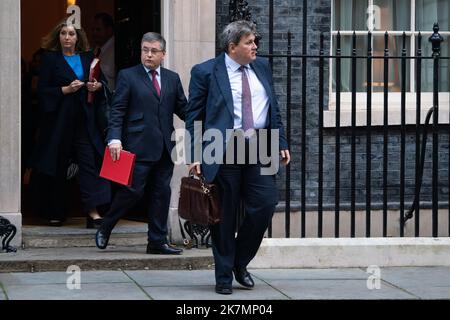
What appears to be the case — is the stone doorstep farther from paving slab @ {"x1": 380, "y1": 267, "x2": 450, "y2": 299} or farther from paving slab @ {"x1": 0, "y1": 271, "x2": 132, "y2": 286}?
paving slab @ {"x1": 0, "y1": 271, "x2": 132, "y2": 286}

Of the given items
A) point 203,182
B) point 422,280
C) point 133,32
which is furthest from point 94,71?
point 422,280

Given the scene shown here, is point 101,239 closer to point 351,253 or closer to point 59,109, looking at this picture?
point 59,109

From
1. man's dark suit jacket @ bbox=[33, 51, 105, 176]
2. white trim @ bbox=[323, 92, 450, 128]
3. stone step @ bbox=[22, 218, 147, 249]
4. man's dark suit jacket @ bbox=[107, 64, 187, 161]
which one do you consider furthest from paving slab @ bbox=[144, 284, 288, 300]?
white trim @ bbox=[323, 92, 450, 128]

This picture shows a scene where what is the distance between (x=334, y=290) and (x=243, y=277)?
0.69 metres

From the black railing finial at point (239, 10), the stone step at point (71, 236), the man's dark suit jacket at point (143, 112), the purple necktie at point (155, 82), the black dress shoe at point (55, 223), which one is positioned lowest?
the stone step at point (71, 236)

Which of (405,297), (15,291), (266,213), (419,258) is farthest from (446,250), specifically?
(15,291)

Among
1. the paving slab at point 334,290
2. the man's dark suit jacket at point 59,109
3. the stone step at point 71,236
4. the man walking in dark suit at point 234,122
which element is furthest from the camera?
the man's dark suit jacket at point 59,109

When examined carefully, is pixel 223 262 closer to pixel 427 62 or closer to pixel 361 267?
pixel 361 267

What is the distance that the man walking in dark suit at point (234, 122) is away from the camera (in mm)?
8320

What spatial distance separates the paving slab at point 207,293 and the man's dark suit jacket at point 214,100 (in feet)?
2.69

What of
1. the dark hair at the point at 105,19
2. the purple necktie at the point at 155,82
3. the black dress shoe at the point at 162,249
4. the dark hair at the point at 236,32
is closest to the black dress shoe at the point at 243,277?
the black dress shoe at the point at 162,249

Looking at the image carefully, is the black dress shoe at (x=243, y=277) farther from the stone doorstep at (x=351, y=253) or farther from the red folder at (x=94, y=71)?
the red folder at (x=94, y=71)

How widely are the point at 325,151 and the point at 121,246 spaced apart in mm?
2257

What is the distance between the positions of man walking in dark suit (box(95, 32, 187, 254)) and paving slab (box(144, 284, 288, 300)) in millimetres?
1071
